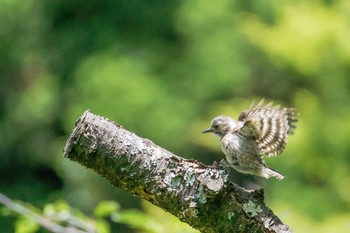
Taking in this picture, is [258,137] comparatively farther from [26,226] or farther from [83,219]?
[26,226]

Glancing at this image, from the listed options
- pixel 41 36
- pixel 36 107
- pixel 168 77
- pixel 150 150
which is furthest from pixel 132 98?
pixel 150 150

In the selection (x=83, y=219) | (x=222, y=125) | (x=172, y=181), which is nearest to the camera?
(x=172, y=181)

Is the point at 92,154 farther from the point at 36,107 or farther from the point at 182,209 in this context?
the point at 36,107

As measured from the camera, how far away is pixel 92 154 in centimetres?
318

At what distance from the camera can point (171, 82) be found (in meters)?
15.4

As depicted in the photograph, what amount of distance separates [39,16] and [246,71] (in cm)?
441

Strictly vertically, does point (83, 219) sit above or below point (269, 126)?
below

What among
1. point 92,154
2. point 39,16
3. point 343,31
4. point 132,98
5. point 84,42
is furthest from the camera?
point 39,16

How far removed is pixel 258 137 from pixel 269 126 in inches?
5.1

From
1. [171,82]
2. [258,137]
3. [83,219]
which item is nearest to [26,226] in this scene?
[83,219]

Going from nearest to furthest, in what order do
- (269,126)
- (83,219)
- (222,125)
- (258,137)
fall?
(269,126)
(258,137)
(83,219)
(222,125)

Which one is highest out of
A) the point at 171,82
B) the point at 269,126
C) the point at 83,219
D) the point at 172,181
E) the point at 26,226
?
the point at 171,82

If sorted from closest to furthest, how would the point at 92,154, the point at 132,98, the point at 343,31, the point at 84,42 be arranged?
the point at 92,154, the point at 343,31, the point at 132,98, the point at 84,42

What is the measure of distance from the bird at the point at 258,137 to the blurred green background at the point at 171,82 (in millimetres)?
5000
